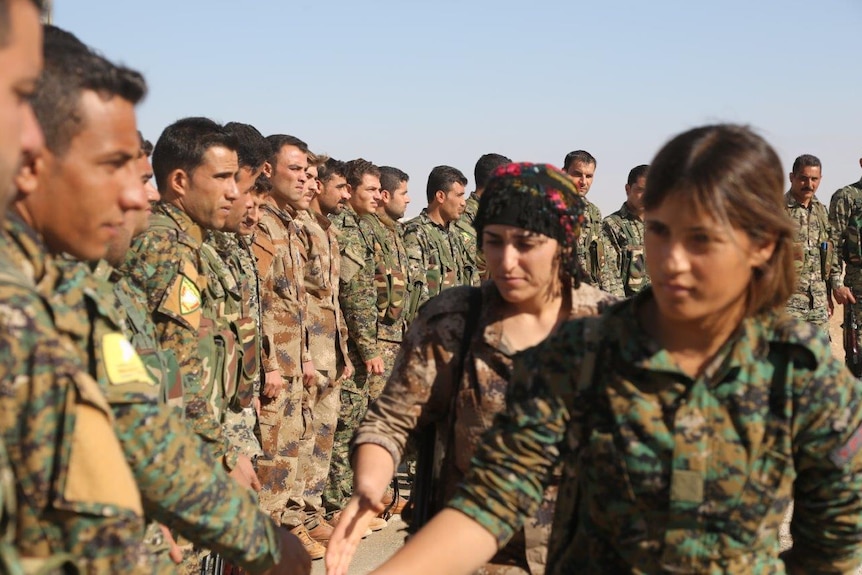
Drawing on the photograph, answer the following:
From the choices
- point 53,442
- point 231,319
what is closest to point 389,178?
point 231,319

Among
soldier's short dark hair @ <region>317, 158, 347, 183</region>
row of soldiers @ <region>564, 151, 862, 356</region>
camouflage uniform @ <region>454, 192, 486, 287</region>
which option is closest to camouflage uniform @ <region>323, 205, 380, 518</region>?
soldier's short dark hair @ <region>317, 158, 347, 183</region>

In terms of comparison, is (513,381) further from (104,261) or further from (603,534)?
(104,261)

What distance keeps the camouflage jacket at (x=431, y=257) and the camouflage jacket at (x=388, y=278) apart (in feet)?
1.64

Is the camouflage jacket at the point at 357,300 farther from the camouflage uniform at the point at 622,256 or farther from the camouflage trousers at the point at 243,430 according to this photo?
the camouflage uniform at the point at 622,256

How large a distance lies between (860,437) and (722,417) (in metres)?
0.30

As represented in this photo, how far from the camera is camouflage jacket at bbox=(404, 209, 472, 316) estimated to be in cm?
1082

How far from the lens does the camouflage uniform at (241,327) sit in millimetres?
5273

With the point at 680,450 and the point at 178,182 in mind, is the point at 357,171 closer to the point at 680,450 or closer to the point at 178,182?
the point at 178,182

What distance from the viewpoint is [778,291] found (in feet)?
7.80

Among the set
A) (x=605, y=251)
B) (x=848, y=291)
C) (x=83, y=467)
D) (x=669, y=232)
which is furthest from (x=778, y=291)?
(x=848, y=291)

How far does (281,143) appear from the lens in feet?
26.8

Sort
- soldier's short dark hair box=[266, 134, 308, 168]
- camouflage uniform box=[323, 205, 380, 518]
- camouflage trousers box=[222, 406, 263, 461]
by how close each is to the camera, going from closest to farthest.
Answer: camouflage trousers box=[222, 406, 263, 461]
soldier's short dark hair box=[266, 134, 308, 168]
camouflage uniform box=[323, 205, 380, 518]

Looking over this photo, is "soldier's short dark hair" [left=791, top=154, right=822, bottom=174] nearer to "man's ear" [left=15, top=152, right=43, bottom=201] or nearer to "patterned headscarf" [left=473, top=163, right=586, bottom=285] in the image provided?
"patterned headscarf" [left=473, top=163, right=586, bottom=285]

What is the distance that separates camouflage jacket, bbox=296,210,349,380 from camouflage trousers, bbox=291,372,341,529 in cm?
15
